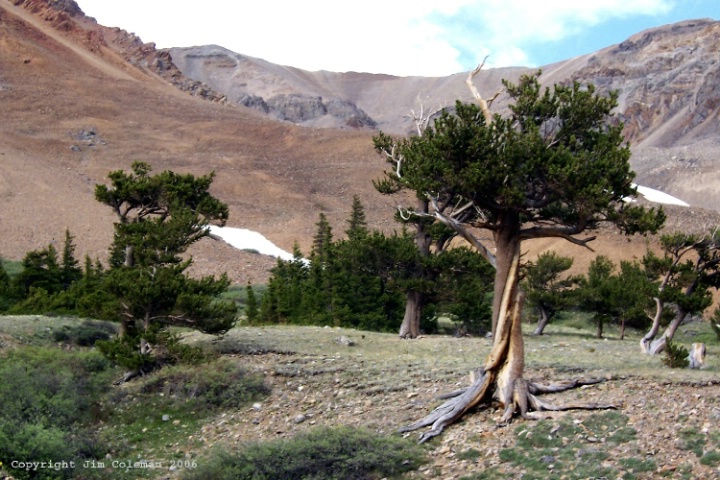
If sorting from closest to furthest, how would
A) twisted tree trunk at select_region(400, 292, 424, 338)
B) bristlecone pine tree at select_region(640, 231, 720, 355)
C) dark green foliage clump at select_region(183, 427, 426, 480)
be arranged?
1. dark green foliage clump at select_region(183, 427, 426, 480)
2. bristlecone pine tree at select_region(640, 231, 720, 355)
3. twisted tree trunk at select_region(400, 292, 424, 338)

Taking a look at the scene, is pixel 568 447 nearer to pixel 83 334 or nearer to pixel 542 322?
pixel 83 334

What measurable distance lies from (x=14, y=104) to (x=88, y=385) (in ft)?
256

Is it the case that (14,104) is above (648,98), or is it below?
below

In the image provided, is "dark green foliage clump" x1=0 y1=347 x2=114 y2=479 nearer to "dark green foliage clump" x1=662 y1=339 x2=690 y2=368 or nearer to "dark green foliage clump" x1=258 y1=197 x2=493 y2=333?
"dark green foliage clump" x1=258 y1=197 x2=493 y2=333

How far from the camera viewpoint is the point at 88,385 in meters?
13.1

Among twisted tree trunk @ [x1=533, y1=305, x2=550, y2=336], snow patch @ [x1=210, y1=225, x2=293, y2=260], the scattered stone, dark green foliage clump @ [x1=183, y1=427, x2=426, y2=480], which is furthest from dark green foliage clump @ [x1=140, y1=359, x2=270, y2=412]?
snow patch @ [x1=210, y1=225, x2=293, y2=260]

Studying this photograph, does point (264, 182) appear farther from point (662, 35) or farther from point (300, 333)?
point (662, 35)

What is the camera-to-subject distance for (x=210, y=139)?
274 ft

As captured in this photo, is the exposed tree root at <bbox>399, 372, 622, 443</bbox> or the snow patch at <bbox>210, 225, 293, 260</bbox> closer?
the exposed tree root at <bbox>399, 372, 622, 443</bbox>

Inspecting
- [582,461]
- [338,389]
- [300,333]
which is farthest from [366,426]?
[300,333]

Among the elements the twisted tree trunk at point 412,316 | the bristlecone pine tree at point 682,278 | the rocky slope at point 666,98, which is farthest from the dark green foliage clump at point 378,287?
the rocky slope at point 666,98

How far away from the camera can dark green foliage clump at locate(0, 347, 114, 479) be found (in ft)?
31.4

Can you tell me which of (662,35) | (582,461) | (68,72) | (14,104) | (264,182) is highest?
(662,35)

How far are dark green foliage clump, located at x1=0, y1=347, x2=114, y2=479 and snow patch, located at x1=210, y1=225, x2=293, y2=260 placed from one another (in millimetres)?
38585
